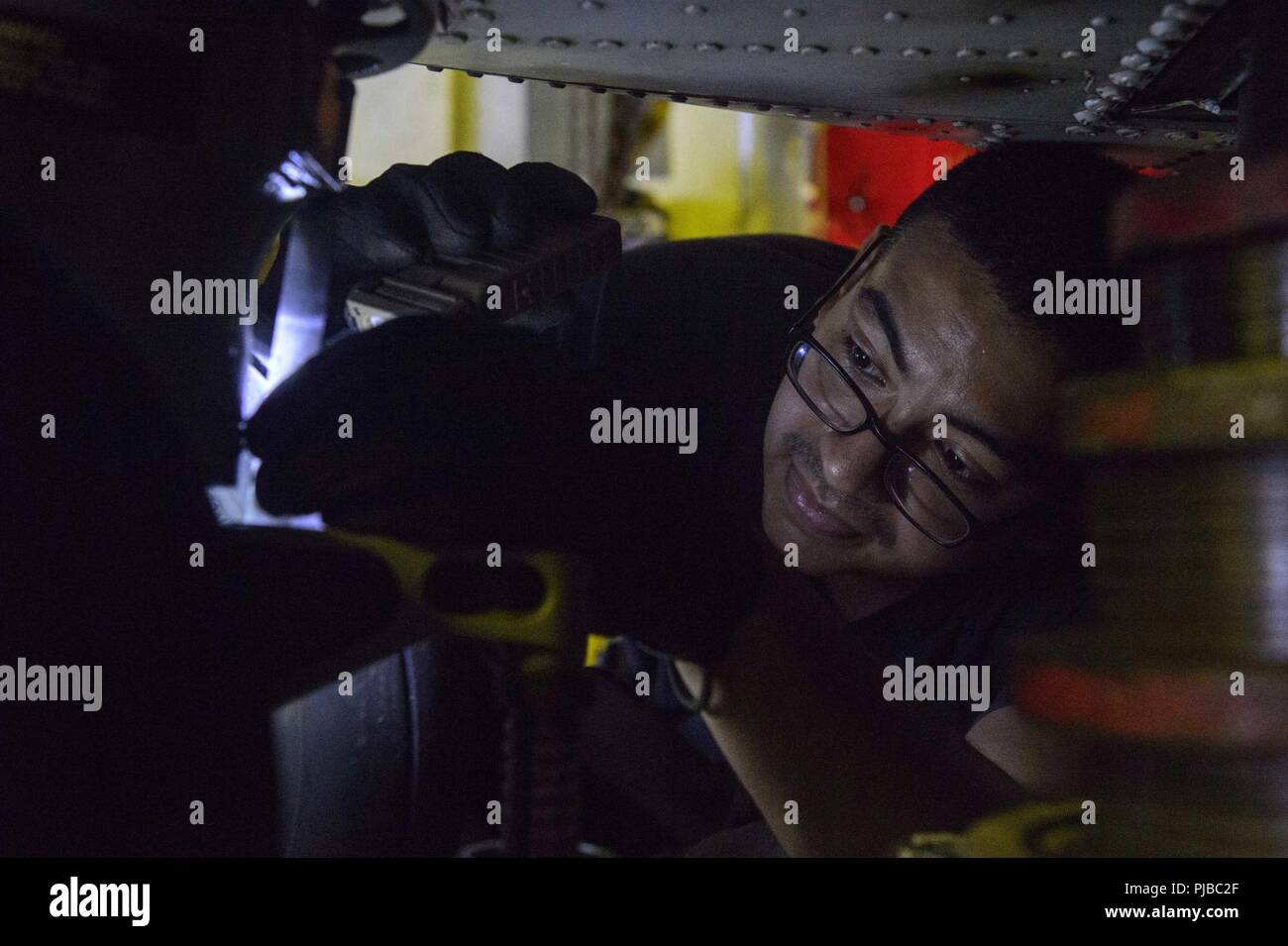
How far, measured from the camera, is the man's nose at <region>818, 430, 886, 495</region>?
58 centimetres

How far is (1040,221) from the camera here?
59 cm

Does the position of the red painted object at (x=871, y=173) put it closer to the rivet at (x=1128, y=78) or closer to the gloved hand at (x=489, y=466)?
the rivet at (x=1128, y=78)

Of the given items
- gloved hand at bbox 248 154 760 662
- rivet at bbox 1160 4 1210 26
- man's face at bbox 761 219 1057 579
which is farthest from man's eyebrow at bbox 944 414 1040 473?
rivet at bbox 1160 4 1210 26

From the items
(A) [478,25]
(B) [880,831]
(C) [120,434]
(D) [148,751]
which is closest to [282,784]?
(D) [148,751]

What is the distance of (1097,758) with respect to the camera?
18.1 inches

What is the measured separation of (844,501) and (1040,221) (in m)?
0.19

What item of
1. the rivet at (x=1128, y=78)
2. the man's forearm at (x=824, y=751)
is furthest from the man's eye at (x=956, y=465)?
the rivet at (x=1128, y=78)

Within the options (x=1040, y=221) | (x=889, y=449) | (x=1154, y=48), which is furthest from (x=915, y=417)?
(x=1154, y=48)

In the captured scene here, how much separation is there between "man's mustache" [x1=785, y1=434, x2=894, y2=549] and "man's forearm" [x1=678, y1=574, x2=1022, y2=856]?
0.06m

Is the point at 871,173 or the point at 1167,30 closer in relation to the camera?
the point at 1167,30

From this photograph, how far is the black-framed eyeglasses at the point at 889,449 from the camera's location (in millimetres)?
576

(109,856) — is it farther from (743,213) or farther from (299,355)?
(743,213)

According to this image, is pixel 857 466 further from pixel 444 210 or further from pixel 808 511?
pixel 444 210
